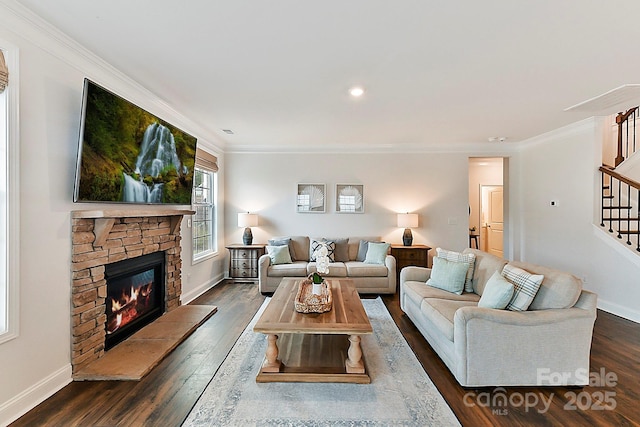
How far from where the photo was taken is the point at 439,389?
2240 millimetres

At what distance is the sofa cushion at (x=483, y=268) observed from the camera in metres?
3.08

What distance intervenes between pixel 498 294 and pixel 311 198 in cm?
395

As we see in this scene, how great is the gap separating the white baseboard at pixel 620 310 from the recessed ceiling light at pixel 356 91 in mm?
4242

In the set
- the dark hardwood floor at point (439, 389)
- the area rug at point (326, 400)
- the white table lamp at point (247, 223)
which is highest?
the white table lamp at point (247, 223)

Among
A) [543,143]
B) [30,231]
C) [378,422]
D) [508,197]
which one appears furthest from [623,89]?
[30,231]

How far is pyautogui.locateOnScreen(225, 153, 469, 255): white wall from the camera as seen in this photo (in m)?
5.79

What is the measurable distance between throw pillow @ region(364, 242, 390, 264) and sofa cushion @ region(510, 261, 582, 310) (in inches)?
105

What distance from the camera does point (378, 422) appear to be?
73.9 inches

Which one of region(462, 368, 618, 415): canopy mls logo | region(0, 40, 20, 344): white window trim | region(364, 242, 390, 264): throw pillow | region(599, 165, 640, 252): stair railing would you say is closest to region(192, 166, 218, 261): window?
region(0, 40, 20, 344): white window trim

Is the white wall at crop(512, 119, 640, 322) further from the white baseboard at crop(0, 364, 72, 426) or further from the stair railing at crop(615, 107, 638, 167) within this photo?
the white baseboard at crop(0, 364, 72, 426)

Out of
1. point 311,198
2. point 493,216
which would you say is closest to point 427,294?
point 311,198

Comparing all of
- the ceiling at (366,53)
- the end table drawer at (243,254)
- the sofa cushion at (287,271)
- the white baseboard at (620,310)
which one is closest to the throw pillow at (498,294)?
the ceiling at (366,53)

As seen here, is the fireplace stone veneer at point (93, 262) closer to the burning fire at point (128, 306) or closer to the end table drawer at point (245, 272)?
the burning fire at point (128, 306)

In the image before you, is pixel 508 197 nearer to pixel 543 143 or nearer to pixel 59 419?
pixel 543 143
